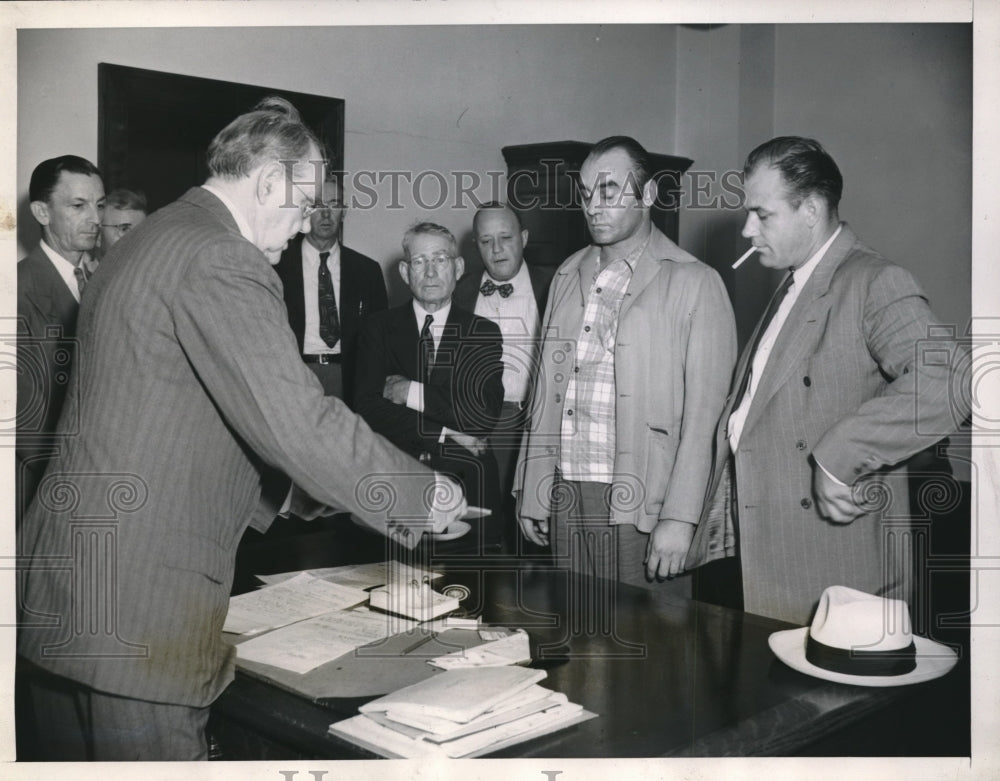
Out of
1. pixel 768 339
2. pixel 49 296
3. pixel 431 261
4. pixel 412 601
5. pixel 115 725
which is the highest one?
pixel 431 261

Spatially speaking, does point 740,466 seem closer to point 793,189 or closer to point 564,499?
point 564,499

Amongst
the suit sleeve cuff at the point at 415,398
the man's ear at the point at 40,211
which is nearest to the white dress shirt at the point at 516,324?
the suit sleeve cuff at the point at 415,398

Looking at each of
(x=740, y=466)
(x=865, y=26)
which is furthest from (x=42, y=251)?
(x=865, y=26)

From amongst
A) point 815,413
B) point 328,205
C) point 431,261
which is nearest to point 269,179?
point 328,205

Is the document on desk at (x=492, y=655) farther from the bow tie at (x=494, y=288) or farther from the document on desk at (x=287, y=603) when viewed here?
the bow tie at (x=494, y=288)

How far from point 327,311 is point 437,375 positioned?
0.33 meters

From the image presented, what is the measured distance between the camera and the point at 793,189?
2.38 metres

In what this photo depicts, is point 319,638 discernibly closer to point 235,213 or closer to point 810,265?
point 235,213

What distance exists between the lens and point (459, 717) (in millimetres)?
1599

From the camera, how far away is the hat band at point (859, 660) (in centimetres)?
176

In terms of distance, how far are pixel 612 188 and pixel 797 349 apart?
0.62 meters

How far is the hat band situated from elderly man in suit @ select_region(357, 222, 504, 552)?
0.91 m

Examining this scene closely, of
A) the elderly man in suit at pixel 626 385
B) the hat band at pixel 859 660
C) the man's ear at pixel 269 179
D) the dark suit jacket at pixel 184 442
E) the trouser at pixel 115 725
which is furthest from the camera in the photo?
the elderly man in suit at pixel 626 385

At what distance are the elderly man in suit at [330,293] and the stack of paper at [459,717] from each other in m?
0.98
